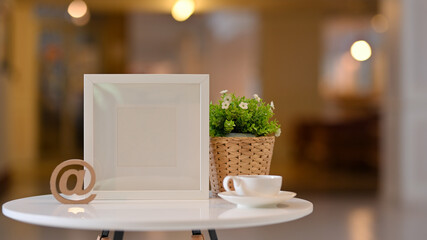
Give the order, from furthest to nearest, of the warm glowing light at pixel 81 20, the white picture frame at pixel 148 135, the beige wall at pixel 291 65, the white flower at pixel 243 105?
the beige wall at pixel 291 65
the warm glowing light at pixel 81 20
the white flower at pixel 243 105
the white picture frame at pixel 148 135

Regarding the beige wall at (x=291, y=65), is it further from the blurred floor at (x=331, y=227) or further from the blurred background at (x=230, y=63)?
the blurred floor at (x=331, y=227)

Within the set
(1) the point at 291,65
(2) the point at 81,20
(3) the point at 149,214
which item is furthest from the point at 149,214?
(2) the point at 81,20

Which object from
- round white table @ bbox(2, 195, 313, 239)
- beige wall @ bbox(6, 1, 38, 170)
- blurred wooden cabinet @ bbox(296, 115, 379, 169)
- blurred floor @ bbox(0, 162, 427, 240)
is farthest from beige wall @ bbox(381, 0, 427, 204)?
beige wall @ bbox(6, 1, 38, 170)

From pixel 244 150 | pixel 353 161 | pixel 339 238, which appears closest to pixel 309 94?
pixel 353 161

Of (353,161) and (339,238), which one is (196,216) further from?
(353,161)

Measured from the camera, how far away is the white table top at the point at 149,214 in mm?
963

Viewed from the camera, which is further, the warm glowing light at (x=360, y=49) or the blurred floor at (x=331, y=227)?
the warm glowing light at (x=360, y=49)

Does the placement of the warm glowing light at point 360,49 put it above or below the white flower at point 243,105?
above

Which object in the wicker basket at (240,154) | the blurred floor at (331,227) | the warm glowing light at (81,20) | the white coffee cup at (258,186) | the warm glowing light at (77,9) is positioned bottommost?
the blurred floor at (331,227)

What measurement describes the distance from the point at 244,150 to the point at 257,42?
30.4 ft

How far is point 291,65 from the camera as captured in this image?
406 inches

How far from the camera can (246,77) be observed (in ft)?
35.1

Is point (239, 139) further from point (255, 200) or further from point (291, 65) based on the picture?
point (291, 65)

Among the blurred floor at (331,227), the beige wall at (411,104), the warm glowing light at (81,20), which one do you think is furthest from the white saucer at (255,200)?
the warm glowing light at (81,20)
